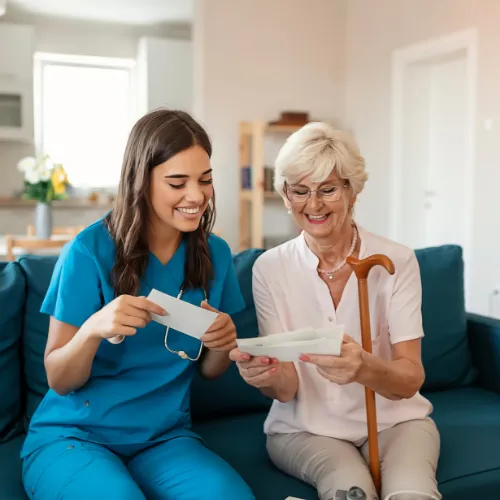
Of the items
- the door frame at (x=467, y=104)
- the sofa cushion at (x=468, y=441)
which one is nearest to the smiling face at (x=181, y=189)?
the sofa cushion at (x=468, y=441)

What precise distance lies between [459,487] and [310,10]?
4751 mm

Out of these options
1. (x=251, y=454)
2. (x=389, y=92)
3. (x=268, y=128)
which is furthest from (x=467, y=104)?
(x=251, y=454)

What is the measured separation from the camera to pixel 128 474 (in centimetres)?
135

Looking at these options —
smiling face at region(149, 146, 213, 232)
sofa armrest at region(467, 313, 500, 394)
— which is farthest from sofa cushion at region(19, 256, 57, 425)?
sofa armrest at region(467, 313, 500, 394)

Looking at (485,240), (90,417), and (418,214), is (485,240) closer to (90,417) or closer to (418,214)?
(418,214)

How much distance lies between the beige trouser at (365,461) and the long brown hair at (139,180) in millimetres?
522

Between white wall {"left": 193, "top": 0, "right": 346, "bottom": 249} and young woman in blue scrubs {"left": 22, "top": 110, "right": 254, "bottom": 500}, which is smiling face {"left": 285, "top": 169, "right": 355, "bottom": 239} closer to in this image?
young woman in blue scrubs {"left": 22, "top": 110, "right": 254, "bottom": 500}

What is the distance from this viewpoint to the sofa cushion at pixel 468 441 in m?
1.60

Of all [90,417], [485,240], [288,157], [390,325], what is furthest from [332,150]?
[485,240]

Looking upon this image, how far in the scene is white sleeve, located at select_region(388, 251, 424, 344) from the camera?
159cm

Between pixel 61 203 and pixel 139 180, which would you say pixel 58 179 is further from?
pixel 139 180

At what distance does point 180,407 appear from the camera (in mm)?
1558

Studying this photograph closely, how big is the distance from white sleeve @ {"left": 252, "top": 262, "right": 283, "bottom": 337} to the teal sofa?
10.5 inches

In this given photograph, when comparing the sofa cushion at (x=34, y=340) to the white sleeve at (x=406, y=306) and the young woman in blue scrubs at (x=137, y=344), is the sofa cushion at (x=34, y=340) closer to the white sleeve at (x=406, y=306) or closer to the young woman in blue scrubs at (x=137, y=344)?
the young woman in blue scrubs at (x=137, y=344)
